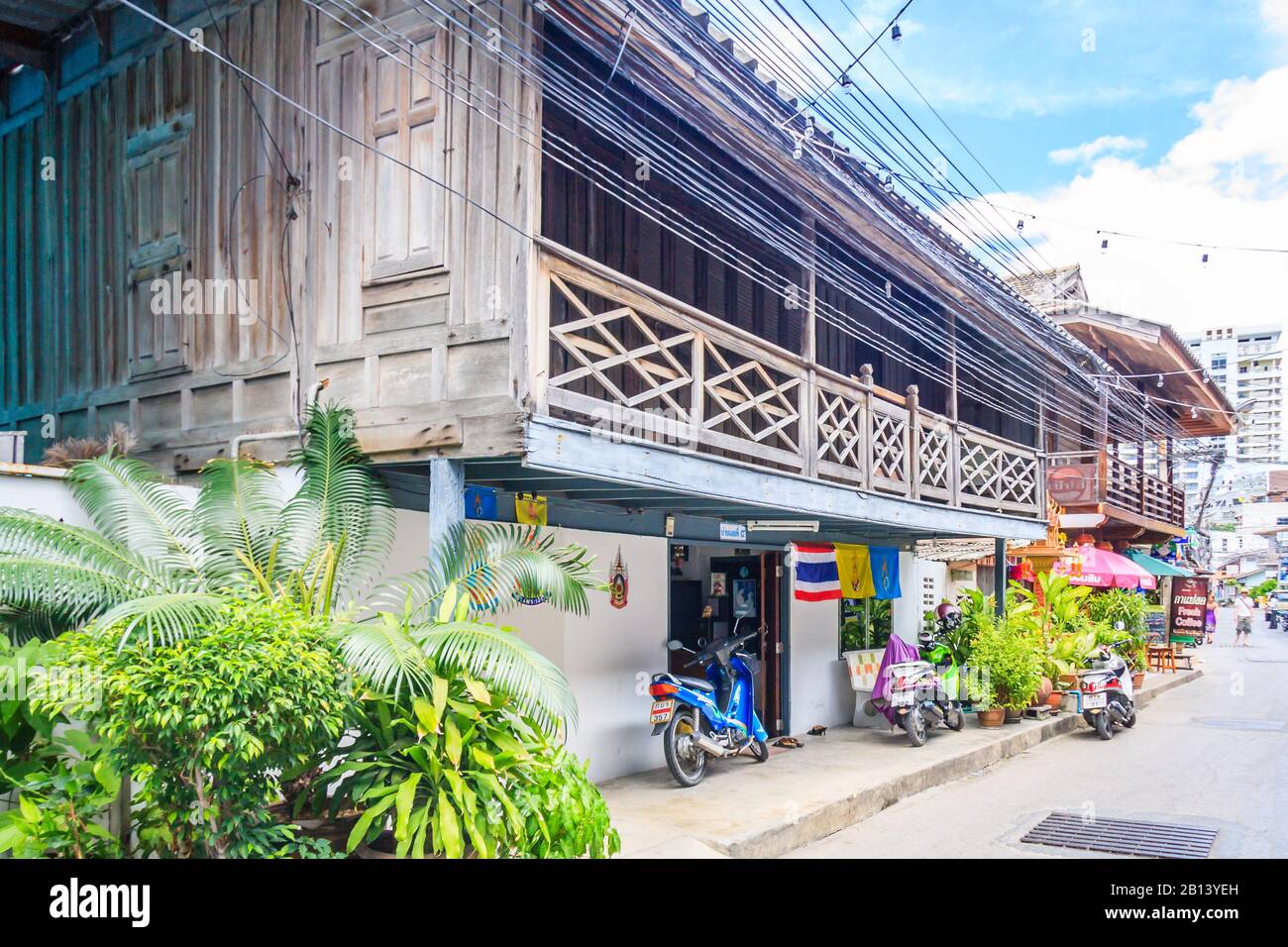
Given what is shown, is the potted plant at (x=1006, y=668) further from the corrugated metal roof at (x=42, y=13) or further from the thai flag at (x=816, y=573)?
the corrugated metal roof at (x=42, y=13)

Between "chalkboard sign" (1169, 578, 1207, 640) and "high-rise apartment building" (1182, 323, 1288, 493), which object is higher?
"high-rise apartment building" (1182, 323, 1288, 493)

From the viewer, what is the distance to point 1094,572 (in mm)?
19469

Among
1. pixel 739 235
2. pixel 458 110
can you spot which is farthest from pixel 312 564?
pixel 739 235

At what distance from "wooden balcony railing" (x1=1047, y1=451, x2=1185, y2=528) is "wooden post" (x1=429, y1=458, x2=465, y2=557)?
557 inches

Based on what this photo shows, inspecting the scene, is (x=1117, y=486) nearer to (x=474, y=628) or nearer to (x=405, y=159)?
(x=405, y=159)

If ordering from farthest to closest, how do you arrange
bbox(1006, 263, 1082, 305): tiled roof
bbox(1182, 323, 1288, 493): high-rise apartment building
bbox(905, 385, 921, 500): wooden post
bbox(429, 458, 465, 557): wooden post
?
1. bbox(1182, 323, 1288, 493): high-rise apartment building
2. bbox(1006, 263, 1082, 305): tiled roof
3. bbox(905, 385, 921, 500): wooden post
4. bbox(429, 458, 465, 557): wooden post

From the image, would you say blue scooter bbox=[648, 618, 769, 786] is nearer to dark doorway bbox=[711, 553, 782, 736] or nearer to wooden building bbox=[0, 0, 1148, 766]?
wooden building bbox=[0, 0, 1148, 766]

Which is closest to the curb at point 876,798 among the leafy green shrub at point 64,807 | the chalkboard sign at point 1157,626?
the leafy green shrub at point 64,807

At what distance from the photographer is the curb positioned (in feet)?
25.2

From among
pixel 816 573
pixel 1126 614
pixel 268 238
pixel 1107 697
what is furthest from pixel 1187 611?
pixel 268 238

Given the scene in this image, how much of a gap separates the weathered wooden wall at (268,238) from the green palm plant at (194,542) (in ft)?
1.66

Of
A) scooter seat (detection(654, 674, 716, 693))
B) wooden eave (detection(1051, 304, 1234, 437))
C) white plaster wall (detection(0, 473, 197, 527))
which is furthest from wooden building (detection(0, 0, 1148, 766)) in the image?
wooden eave (detection(1051, 304, 1234, 437))

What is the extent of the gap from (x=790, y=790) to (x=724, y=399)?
3.56 m
